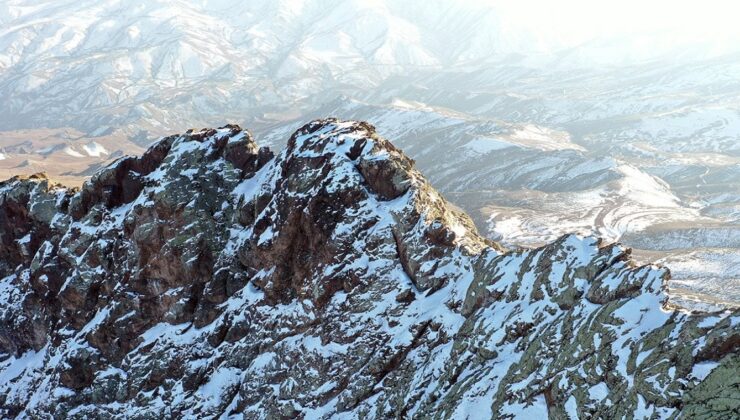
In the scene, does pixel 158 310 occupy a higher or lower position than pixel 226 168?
lower

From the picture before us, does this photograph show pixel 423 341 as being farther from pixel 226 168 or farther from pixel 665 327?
pixel 226 168

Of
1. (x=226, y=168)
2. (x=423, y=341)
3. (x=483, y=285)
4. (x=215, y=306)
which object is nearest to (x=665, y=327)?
(x=483, y=285)

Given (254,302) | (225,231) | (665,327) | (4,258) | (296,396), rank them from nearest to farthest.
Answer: (665,327), (296,396), (254,302), (225,231), (4,258)

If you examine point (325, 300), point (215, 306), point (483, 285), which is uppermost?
point (483, 285)

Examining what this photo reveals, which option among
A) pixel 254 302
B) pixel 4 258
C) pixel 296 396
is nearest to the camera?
pixel 296 396

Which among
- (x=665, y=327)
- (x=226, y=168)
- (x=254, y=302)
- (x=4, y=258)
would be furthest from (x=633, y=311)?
(x=4, y=258)

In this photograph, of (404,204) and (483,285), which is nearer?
(483,285)

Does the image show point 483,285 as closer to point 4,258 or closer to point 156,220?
point 156,220
